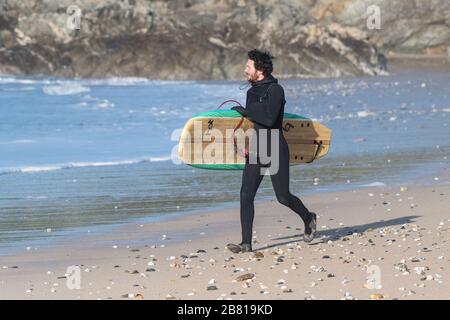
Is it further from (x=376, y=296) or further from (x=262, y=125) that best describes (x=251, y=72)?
(x=376, y=296)

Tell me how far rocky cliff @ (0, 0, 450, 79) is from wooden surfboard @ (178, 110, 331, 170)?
31035 millimetres

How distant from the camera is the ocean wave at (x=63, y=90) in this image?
1267 inches

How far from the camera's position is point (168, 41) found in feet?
145

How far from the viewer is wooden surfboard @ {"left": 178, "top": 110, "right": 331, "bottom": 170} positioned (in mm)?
10359

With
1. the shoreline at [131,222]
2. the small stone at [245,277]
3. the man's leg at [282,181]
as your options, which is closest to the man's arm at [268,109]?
the man's leg at [282,181]

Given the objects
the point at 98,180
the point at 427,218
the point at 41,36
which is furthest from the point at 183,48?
the point at 427,218

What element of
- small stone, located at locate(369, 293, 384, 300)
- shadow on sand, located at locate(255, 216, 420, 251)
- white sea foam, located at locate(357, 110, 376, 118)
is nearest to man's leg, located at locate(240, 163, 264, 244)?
shadow on sand, located at locate(255, 216, 420, 251)

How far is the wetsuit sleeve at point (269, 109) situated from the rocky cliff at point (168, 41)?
32.5m

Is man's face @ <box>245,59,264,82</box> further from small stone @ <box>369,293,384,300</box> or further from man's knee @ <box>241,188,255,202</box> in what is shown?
small stone @ <box>369,293,384,300</box>

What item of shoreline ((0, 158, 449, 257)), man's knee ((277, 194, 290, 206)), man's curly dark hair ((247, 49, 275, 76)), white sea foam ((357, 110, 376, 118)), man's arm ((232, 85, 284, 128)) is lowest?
white sea foam ((357, 110, 376, 118))

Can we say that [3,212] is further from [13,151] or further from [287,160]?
[13,151]

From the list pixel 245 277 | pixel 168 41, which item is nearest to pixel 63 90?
pixel 168 41

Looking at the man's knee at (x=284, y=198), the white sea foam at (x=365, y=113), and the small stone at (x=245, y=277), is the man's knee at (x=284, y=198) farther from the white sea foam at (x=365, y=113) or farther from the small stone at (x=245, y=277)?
the white sea foam at (x=365, y=113)

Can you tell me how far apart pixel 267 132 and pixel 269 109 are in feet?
0.74
